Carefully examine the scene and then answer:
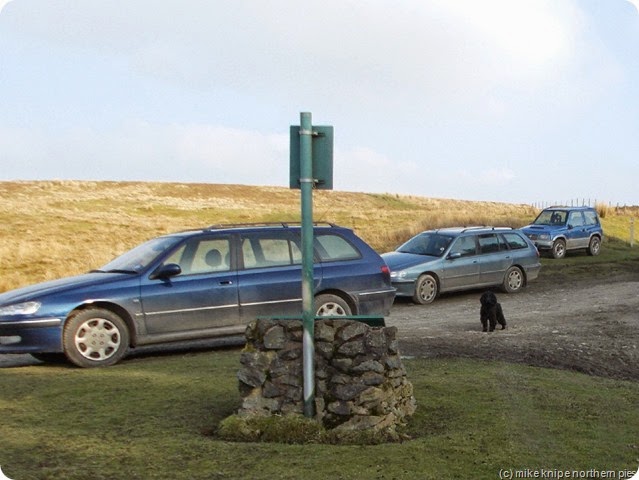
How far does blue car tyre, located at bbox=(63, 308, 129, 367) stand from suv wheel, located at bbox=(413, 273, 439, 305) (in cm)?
891

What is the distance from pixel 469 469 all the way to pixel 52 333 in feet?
19.9

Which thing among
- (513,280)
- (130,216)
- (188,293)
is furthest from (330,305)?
Result: (130,216)

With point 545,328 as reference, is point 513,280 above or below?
above

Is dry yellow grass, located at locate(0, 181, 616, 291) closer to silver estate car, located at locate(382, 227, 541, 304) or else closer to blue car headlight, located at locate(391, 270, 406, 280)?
silver estate car, located at locate(382, 227, 541, 304)

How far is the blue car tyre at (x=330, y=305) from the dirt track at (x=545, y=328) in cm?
98

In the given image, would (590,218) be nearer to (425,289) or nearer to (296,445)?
(425,289)

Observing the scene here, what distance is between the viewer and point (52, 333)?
979cm

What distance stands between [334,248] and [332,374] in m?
5.26


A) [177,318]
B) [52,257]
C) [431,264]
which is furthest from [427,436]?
[52,257]

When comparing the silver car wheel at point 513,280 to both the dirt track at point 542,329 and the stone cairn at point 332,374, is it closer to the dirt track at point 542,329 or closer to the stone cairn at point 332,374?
the dirt track at point 542,329

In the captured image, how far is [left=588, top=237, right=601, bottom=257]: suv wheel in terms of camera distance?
29.7 metres

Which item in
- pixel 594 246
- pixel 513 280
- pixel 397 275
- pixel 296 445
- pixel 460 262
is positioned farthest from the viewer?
pixel 594 246

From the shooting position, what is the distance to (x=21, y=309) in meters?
9.79

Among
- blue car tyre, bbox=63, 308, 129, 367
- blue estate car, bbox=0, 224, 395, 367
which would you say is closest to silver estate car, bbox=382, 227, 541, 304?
blue estate car, bbox=0, 224, 395, 367
